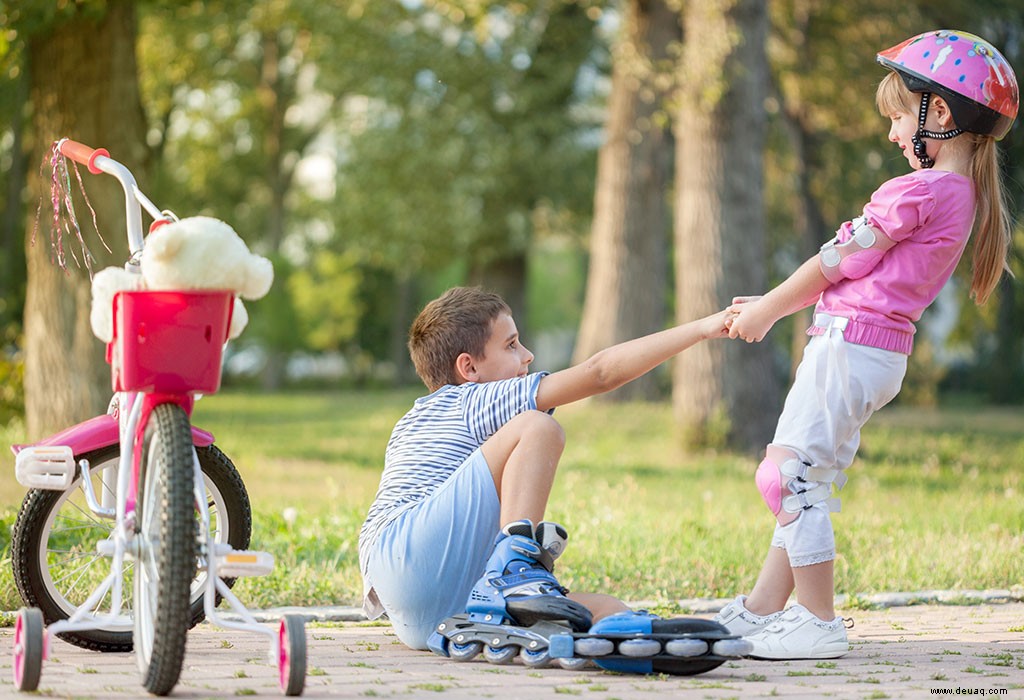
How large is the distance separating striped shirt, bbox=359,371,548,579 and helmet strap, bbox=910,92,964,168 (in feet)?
4.40

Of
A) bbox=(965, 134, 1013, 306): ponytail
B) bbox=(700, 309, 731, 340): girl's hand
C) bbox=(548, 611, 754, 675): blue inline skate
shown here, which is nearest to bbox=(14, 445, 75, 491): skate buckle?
bbox=(548, 611, 754, 675): blue inline skate

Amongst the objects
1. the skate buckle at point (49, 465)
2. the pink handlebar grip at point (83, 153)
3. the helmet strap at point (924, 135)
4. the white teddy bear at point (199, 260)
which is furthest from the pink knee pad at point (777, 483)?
the pink handlebar grip at point (83, 153)

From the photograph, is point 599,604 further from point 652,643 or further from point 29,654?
point 29,654

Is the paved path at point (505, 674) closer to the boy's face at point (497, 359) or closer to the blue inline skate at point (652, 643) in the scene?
the blue inline skate at point (652, 643)

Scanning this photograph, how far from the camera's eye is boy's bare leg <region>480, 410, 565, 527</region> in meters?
3.72

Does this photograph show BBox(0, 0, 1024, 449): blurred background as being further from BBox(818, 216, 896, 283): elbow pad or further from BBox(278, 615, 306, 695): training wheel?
BBox(818, 216, 896, 283): elbow pad

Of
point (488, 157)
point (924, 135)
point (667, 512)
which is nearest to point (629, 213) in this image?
point (488, 157)

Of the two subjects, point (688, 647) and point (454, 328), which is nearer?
point (688, 647)

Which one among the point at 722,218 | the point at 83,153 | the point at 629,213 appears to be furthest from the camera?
the point at 629,213

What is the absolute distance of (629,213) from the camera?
55.5 feet

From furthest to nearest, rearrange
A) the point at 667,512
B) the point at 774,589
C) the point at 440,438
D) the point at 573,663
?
the point at 667,512 → the point at 774,589 → the point at 440,438 → the point at 573,663

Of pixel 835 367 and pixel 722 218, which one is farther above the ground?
pixel 722 218

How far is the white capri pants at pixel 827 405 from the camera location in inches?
157

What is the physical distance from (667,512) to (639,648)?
13.4 feet
